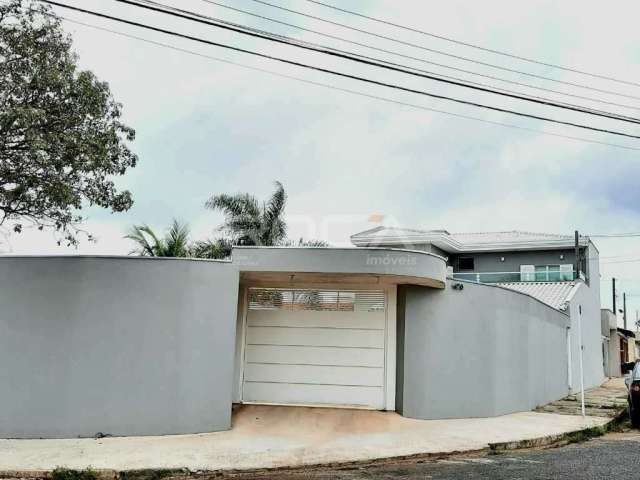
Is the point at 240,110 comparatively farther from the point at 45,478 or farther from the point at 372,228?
the point at 372,228

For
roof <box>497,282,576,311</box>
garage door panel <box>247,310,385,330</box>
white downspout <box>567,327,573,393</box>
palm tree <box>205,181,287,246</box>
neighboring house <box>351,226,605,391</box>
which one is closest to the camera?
garage door panel <box>247,310,385,330</box>

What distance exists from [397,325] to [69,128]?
7.11 m

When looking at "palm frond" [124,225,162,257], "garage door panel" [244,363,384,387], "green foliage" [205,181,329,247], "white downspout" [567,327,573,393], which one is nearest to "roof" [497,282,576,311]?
"white downspout" [567,327,573,393]

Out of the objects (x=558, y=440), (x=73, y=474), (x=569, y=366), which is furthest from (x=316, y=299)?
(x=569, y=366)

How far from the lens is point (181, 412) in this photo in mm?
9273

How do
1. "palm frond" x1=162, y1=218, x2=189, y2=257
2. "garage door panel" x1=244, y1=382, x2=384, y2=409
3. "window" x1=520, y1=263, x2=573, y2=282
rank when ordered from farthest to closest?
"window" x1=520, y1=263, x2=573, y2=282
"palm frond" x1=162, y1=218, x2=189, y2=257
"garage door panel" x1=244, y1=382, x2=384, y2=409

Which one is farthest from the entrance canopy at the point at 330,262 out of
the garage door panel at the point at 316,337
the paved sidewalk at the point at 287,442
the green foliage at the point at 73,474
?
the green foliage at the point at 73,474

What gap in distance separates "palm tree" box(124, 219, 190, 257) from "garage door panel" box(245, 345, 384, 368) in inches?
404

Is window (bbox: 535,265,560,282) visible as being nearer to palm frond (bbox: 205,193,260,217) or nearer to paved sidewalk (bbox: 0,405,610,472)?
palm frond (bbox: 205,193,260,217)

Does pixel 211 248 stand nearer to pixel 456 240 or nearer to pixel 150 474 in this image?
pixel 456 240

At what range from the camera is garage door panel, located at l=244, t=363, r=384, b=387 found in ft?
36.4

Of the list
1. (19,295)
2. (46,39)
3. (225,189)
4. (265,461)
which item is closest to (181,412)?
(265,461)

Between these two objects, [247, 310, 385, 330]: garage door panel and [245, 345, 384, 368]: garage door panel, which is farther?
[247, 310, 385, 330]: garage door panel

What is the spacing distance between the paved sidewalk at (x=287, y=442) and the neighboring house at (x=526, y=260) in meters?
12.2
